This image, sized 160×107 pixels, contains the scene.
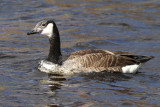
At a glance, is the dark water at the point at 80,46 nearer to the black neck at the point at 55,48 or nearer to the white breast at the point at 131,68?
the white breast at the point at 131,68

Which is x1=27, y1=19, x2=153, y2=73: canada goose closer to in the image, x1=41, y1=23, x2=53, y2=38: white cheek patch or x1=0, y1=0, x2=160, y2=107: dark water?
x1=41, y1=23, x2=53, y2=38: white cheek patch

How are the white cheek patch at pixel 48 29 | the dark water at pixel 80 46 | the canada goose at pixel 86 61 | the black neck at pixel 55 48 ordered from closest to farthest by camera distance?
the dark water at pixel 80 46, the canada goose at pixel 86 61, the white cheek patch at pixel 48 29, the black neck at pixel 55 48

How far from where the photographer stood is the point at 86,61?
37.0 ft

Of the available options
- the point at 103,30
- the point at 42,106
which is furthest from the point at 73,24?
the point at 42,106

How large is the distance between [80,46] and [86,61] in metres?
3.05

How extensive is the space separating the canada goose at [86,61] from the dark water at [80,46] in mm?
242

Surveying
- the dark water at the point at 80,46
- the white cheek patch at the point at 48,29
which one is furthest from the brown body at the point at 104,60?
the white cheek patch at the point at 48,29

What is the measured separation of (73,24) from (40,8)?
291cm

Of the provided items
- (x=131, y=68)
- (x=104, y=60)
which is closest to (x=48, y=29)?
(x=104, y=60)

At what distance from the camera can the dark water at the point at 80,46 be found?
30.4ft

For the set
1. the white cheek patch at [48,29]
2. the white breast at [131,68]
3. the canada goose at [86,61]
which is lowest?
the white breast at [131,68]

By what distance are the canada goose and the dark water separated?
24 centimetres

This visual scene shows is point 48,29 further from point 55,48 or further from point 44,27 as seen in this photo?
point 55,48

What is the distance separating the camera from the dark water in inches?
364
